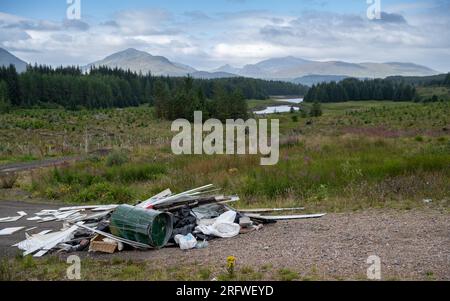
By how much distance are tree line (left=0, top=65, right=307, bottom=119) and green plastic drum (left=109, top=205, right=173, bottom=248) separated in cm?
5105

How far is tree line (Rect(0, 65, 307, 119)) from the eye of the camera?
62.4 m

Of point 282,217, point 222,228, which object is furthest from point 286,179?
point 222,228

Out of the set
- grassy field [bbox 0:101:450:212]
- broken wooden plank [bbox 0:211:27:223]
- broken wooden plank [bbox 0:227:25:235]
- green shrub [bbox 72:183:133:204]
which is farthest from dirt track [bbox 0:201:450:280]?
green shrub [bbox 72:183:133:204]

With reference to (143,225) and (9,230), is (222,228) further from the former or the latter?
(9,230)

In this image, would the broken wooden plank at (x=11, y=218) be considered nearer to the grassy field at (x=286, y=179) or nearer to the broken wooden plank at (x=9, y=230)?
the broken wooden plank at (x=9, y=230)

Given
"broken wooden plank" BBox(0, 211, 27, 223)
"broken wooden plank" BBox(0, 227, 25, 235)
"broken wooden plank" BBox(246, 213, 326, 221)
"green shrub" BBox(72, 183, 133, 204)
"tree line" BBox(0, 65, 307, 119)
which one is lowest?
"broken wooden plank" BBox(0, 211, 27, 223)

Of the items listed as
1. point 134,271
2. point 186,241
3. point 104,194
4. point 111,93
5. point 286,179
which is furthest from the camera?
point 111,93

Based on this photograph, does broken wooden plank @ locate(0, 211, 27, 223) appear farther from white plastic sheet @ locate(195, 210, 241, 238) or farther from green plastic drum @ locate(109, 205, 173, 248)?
white plastic sheet @ locate(195, 210, 241, 238)

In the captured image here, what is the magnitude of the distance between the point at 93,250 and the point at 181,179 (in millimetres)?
6576

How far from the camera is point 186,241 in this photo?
27.1 ft

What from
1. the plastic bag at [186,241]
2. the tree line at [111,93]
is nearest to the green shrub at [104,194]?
the plastic bag at [186,241]

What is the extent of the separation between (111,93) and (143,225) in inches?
4130
